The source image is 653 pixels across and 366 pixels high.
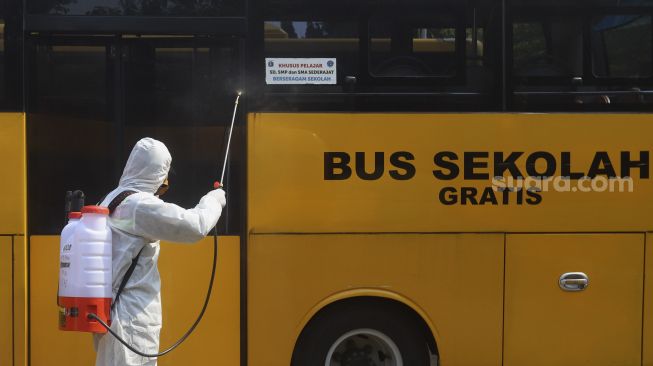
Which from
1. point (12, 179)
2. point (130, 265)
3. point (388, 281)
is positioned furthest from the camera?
point (388, 281)

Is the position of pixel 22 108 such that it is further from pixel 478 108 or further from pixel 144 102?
pixel 478 108

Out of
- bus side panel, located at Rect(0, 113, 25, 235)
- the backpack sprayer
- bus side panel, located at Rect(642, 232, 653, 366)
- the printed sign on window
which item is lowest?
bus side panel, located at Rect(642, 232, 653, 366)

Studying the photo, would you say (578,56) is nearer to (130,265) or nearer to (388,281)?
(388,281)

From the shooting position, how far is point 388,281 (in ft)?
14.9

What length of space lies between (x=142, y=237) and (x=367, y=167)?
1.67 metres

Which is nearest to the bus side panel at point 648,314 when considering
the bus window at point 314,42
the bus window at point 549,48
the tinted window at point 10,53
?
the bus window at point 549,48

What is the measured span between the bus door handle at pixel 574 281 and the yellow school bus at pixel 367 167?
19mm

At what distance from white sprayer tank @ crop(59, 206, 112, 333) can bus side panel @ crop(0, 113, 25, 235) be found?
1.37 metres

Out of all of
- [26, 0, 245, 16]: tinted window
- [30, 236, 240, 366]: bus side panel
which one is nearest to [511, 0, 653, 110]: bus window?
[26, 0, 245, 16]: tinted window

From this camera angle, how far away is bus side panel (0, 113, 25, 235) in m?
4.43

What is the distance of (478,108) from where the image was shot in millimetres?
4582

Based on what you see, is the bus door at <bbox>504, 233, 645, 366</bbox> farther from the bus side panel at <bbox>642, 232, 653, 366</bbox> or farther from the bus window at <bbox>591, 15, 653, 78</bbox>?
the bus window at <bbox>591, 15, 653, 78</bbox>

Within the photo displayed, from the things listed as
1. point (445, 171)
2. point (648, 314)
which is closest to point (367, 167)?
point (445, 171)

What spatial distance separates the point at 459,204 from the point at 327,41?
138 centimetres
